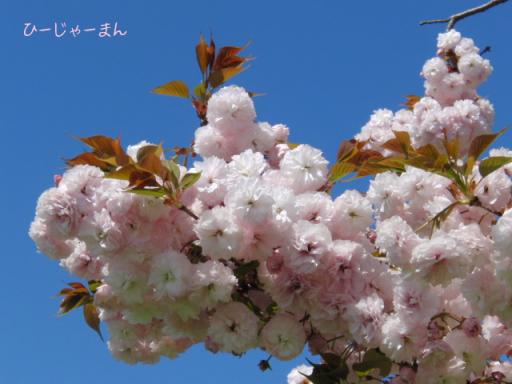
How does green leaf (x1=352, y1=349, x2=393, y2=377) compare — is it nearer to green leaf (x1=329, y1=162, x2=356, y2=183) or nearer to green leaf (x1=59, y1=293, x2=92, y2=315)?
green leaf (x1=329, y1=162, x2=356, y2=183)

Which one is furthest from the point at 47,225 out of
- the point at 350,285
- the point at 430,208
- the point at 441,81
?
the point at 441,81

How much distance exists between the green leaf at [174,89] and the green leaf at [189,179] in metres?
0.75

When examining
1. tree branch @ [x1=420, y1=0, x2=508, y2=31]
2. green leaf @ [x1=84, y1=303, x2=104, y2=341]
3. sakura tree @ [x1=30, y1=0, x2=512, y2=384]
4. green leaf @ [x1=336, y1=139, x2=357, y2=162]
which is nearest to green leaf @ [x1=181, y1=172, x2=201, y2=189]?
sakura tree @ [x1=30, y1=0, x2=512, y2=384]

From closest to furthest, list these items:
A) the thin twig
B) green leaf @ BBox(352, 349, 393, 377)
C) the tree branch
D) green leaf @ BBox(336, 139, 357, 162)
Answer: the thin twig
green leaf @ BBox(352, 349, 393, 377)
green leaf @ BBox(336, 139, 357, 162)
the tree branch

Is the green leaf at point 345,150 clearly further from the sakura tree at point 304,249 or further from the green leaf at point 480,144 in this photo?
the green leaf at point 480,144

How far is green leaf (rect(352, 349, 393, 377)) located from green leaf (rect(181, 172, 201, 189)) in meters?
0.89

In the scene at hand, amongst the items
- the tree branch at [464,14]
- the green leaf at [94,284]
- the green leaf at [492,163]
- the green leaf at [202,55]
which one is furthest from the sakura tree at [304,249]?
the tree branch at [464,14]

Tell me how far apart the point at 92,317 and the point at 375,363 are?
1.22 meters

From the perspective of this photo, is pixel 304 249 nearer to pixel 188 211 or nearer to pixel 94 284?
pixel 188 211

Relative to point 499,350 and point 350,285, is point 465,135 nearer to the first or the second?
point 499,350

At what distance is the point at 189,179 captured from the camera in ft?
8.34

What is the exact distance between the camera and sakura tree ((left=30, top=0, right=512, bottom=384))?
249cm

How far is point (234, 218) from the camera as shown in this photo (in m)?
2.49

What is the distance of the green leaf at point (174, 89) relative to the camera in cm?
320
